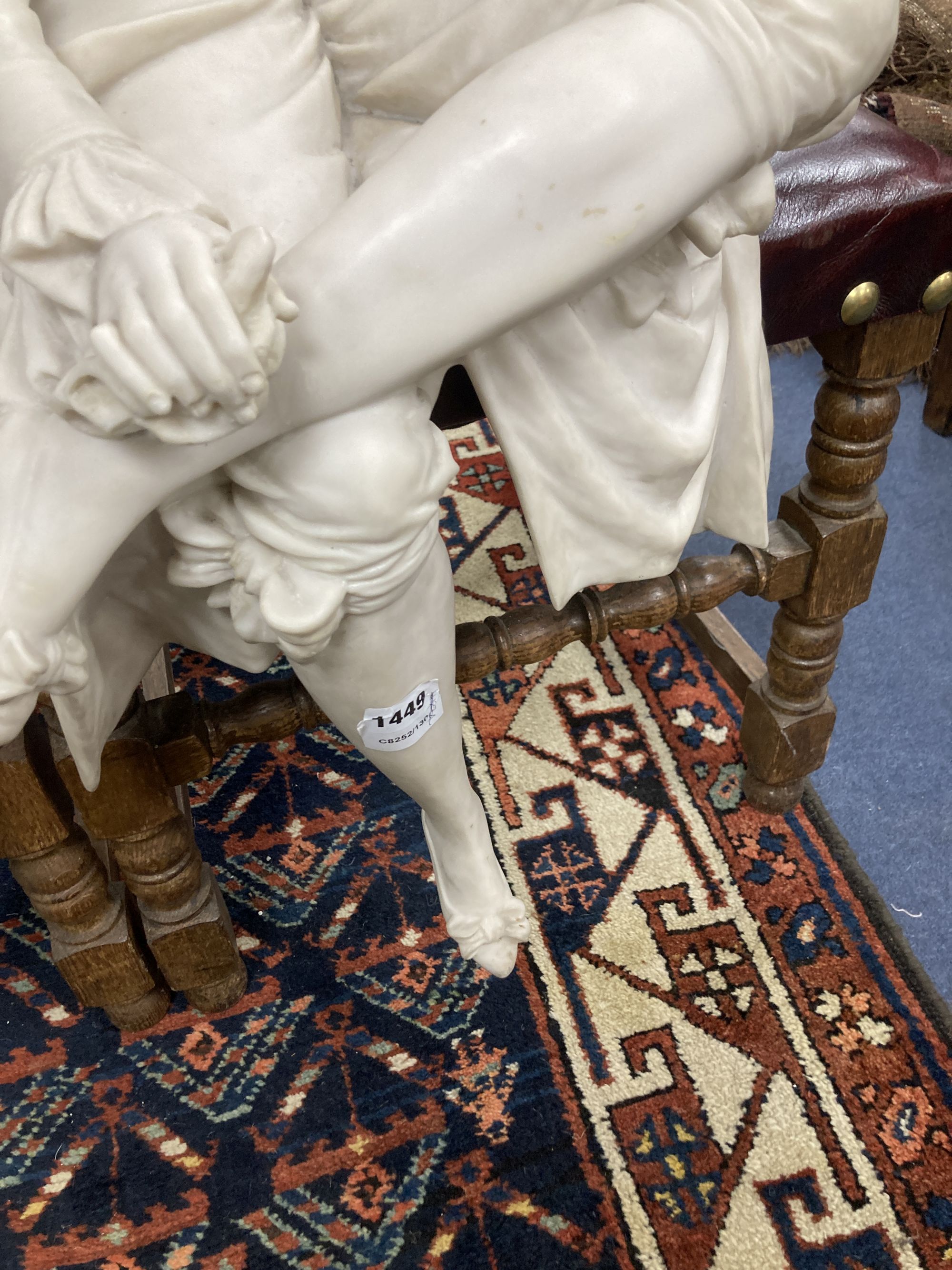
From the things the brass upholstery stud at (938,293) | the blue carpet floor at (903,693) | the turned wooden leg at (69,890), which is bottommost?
the blue carpet floor at (903,693)

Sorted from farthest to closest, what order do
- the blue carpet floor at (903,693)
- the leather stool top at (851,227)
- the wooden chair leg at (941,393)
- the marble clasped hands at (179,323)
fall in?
1. the wooden chair leg at (941,393)
2. the blue carpet floor at (903,693)
3. the leather stool top at (851,227)
4. the marble clasped hands at (179,323)

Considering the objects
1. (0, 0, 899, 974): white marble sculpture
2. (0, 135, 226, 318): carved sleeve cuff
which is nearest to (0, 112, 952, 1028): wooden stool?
(0, 0, 899, 974): white marble sculpture

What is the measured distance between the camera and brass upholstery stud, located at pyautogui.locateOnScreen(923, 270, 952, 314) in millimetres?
751

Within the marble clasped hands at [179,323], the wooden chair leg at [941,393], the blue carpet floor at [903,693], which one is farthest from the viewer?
the wooden chair leg at [941,393]

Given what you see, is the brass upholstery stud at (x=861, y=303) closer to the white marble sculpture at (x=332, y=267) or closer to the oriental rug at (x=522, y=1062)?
the white marble sculpture at (x=332, y=267)

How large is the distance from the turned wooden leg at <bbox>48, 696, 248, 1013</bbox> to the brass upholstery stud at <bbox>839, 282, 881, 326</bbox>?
0.60 metres

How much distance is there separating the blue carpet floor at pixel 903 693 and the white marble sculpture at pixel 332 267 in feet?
2.01

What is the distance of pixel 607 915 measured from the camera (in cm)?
94

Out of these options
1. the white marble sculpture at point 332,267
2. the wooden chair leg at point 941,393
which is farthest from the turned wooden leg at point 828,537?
the wooden chair leg at point 941,393

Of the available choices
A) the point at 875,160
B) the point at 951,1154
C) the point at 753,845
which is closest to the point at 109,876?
the point at 753,845

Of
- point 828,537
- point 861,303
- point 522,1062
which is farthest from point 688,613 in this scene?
point 522,1062

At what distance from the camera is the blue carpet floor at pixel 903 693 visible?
982 mm

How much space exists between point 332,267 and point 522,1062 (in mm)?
667

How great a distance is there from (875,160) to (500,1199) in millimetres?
829
